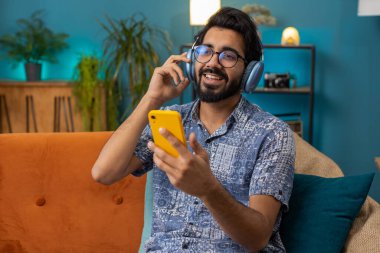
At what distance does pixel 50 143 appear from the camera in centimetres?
204

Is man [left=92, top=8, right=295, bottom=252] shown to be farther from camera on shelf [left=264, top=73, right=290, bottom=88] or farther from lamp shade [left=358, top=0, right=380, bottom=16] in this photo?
camera on shelf [left=264, top=73, right=290, bottom=88]

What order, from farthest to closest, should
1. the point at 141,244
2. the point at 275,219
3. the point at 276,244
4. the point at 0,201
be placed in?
the point at 0,201 < the point at 141,244 < the point at 276,244 < the point at 275,219

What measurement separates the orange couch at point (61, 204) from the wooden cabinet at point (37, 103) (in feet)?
8.00

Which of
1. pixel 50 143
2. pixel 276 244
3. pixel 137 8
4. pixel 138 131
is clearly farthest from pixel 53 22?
pixel 276 244

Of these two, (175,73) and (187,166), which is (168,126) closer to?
(187,166)

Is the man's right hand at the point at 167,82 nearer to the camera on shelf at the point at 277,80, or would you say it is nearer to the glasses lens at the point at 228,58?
the glasses lens at the point at 228,58

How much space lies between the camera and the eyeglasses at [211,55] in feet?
5.75

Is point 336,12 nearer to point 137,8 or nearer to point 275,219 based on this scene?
point 137,8

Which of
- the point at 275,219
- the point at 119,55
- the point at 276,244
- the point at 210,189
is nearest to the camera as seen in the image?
the point at 210,189

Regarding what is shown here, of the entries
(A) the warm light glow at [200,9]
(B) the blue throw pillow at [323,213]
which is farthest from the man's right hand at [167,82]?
(A) the warm light glow at [200,9]

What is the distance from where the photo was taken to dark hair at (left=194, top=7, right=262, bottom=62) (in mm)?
1795

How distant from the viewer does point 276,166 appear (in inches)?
62.9

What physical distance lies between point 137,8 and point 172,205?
3.32 meters

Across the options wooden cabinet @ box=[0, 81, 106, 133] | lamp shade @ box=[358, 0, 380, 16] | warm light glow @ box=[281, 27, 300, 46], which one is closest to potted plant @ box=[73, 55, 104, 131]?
wooden cabinet @ box=[0, 81, 106, 133]
